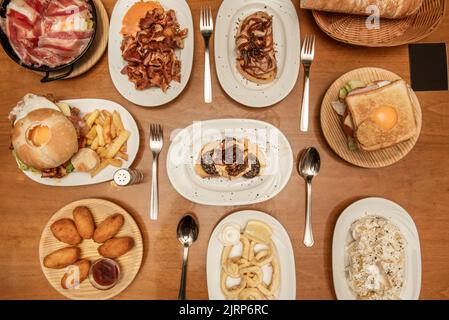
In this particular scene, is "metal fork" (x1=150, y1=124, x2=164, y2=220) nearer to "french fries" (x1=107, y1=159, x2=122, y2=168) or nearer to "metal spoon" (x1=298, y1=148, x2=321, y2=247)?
"french fries" (x1=107, y1=159, x2=122, y2=168)

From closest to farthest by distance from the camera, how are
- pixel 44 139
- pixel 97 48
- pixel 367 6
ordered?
1. pixel 44 139
2. pixel 367 6
3. pixel 97 48

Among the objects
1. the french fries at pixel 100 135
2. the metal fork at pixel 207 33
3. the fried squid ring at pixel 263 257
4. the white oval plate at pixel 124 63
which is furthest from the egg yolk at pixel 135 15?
the fried squid ring at pixel 263 257

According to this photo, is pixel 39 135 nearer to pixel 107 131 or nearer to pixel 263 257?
pixel 107 131

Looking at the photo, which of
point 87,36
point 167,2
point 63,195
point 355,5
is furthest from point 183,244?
point 355,5

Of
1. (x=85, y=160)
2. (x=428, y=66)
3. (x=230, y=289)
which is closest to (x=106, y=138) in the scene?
(x=85, y=160)

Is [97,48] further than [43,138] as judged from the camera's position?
Yes
